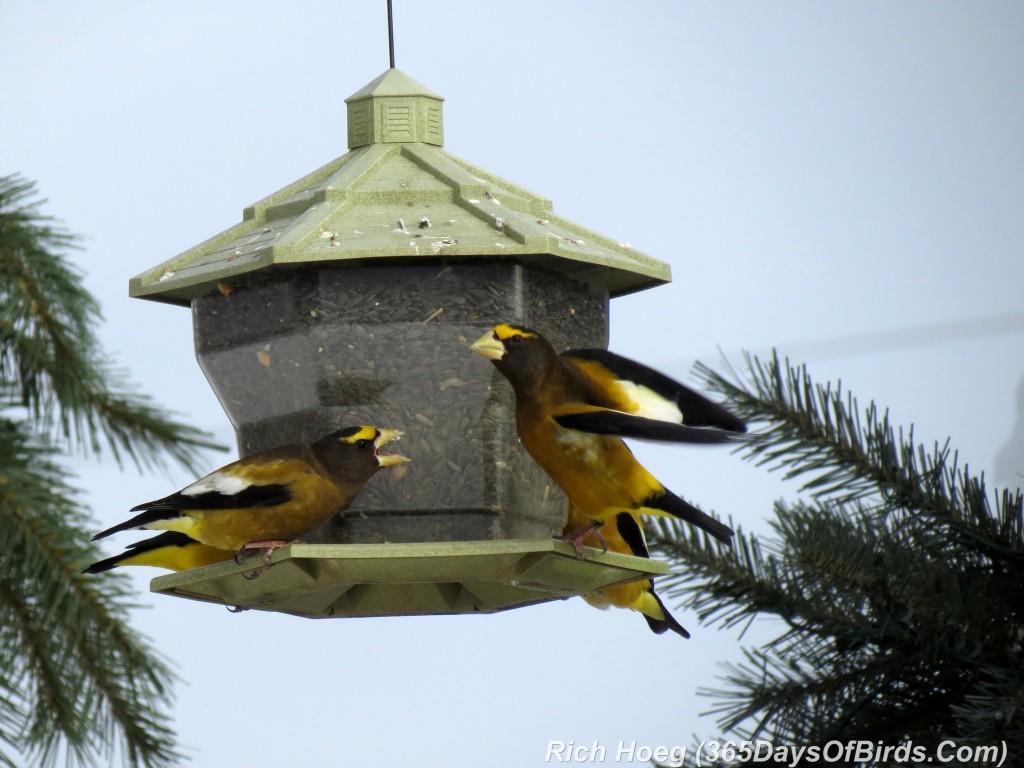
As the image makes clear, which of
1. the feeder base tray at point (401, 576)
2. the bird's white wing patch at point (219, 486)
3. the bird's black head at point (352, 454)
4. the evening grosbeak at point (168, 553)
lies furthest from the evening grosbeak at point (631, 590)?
the evening grosbeak at point (168, 553)

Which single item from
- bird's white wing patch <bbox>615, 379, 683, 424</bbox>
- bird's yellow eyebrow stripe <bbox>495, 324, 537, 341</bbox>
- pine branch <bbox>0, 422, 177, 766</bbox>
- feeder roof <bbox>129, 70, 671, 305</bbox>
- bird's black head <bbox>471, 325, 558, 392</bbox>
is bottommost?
pine branch <bbox>0, 422, 177, 766</bbox>

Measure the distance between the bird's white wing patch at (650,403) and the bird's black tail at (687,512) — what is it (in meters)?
0.21

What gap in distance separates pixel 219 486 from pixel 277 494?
0.13m

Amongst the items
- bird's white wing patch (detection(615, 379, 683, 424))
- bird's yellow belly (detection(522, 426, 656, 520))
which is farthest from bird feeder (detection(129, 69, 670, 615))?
bird's white wing patch (detection(615, 379, 683, 424))

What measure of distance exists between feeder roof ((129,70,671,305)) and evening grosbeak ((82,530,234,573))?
58cm

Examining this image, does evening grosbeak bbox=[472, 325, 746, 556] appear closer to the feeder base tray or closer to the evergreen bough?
the feeder base tray

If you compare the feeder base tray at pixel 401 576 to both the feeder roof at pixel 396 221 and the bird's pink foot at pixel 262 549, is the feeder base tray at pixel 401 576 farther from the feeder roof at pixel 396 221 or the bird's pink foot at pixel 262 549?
the feeder roof at pixel 396 221

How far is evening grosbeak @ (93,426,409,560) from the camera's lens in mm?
3064

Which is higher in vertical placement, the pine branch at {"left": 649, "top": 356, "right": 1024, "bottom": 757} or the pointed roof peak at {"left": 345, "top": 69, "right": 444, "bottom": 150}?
the pointed roof peak at {"left": 345, "top": 69, "right": 444, "bottom": 150}

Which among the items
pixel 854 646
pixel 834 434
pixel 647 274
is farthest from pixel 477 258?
pixel 854 646

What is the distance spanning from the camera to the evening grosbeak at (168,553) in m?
3.40

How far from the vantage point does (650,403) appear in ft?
10.6

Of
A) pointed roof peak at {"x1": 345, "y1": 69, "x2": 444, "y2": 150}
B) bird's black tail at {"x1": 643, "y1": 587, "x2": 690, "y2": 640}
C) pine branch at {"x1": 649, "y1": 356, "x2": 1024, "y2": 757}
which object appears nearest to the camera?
pine branch at {"x1": 649, "y1": 356, "x2": 1024, "y2": 757}

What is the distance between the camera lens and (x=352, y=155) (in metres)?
3.68
